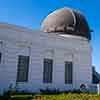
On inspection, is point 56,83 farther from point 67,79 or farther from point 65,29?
point 65,29

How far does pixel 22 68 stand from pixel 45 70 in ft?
7.95

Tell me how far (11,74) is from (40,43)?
13.7ft

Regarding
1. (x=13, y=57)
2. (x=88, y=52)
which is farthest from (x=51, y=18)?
(x=13, y=57)

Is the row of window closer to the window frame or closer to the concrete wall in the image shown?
the window frame

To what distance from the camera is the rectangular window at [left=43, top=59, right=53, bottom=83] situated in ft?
63.9

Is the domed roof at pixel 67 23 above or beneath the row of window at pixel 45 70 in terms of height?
above

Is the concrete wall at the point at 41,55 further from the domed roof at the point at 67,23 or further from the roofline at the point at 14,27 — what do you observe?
the domed roof at the point at 67,23

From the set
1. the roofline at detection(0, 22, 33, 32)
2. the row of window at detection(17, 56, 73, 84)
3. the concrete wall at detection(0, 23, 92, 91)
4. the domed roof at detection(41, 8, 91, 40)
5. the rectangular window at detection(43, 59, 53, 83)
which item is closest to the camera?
the concrete wall at detection(0, 23, 92, 91)

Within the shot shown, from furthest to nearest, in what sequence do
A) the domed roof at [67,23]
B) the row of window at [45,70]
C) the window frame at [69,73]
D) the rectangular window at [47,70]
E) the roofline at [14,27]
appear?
the domed roof at [67,23] → the window frame at [69,73] → the rectangular window at [47,70] → the row of window at [45,70] → the roofline at [14,27]

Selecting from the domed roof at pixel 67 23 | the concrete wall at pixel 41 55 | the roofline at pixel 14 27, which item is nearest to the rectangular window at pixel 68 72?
the concrete wall at pixel 41 55

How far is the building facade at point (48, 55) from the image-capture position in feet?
56.7

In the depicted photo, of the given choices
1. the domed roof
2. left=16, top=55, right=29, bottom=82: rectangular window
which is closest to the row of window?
left=16, top=55, right=29, bottom=82: rectangular window

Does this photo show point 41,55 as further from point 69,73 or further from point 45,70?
point 69,73

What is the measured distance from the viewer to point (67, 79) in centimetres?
2120
